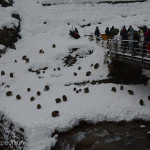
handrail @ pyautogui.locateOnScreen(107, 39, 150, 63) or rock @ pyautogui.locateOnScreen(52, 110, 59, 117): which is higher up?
handrail @ pyautogui.locateOnScreen(107, 39, 150, 63)

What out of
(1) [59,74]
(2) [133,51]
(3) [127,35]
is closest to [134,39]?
(2) [133,51]

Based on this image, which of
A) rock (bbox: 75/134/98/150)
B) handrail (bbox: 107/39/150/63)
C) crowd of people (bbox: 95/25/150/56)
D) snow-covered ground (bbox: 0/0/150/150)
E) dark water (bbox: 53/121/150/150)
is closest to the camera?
dark water (bbox: 53/121/150/150)

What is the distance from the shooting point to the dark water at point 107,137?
934cm

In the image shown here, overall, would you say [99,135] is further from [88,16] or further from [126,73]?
[88,16]

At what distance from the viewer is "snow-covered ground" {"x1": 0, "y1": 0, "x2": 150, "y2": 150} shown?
36.6 feet

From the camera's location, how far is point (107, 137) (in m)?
10.0

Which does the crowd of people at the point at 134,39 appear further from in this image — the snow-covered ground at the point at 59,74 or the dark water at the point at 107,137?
the dark water at the point at 107,137

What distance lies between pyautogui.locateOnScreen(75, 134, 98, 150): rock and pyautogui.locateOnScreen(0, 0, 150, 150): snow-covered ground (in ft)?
4.02

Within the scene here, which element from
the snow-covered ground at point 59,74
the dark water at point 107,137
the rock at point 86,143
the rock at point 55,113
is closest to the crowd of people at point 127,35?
the snow-covered ground at point 59,74

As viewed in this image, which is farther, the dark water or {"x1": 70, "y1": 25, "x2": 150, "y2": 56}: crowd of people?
{"x1": 70, "y1": 25, "x2": 150, "y2": 56}: crowd of people

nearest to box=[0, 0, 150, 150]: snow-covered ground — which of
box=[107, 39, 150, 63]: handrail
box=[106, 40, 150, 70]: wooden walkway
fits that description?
box=[106, 40, 150, 70]: wooden walkway

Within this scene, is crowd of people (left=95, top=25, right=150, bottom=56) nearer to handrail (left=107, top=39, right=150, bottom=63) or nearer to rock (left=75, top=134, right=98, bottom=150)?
handrail (left=107, top=39, right=150, bottom=63)

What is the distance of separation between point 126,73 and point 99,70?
2.23 metres

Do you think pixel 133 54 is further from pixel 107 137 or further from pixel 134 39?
pixel 107 137
